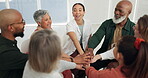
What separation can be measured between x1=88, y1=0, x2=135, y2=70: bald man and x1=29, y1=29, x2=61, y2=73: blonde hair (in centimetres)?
95

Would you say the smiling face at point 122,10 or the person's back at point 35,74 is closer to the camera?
the person's back at point 35,74

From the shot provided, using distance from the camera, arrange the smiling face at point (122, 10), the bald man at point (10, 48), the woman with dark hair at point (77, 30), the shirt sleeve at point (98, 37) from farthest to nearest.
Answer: the woman with dark hair at point (77, 30)
the shirt sleeve at point (98, 37)
the smiling face at point (122, 10)
the bald man at point (10, 48)

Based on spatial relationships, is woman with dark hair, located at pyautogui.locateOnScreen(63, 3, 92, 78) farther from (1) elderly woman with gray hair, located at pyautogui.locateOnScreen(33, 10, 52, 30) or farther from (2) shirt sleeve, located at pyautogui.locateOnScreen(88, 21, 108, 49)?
(1) elderly woman with gray hair, located at pyautogui.locateOnScreen(33, 10, 52, 30)

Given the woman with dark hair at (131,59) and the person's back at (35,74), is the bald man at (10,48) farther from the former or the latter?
the woman with dark hair at (131,59)

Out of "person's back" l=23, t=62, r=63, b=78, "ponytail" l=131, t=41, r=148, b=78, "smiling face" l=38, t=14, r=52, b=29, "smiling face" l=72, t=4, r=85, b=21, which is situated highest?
"smiling face" l=72, t=4, r=85, b=21

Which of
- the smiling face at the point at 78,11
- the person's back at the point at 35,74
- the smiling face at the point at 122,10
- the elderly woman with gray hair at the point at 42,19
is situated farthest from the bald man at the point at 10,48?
the smiling face at the point at 122,10

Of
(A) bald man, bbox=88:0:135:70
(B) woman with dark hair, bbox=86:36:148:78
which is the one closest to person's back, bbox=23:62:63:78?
(B) woman with dark hair, bbox=86:36:148:78

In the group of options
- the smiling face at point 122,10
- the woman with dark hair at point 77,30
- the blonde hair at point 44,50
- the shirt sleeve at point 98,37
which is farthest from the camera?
the woman with dark hair at point 77,30

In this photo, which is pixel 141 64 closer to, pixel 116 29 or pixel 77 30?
pixel 116 29

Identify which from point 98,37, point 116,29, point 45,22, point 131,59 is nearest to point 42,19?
point 45,22

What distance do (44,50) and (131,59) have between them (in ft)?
1.97

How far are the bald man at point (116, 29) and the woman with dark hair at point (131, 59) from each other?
0.76 m

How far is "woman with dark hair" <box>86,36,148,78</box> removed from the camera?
38.0 inches

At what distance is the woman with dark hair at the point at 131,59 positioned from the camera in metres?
0.97
